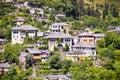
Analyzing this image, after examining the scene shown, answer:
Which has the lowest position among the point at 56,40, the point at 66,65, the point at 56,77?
the point at 56,77

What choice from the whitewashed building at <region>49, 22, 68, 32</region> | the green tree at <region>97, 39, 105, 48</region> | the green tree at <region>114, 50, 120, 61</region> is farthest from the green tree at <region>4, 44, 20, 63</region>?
the green tree at <region>114, 50, 120, 61</region>

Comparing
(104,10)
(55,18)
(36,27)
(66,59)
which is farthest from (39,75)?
(104,10)

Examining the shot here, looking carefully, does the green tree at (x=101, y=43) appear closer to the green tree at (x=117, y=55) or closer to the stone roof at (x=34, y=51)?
the green tree at (x=117, y=55)

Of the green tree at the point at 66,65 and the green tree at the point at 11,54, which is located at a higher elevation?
the green tree at the point at 11,54

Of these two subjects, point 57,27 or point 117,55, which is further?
point 57,27

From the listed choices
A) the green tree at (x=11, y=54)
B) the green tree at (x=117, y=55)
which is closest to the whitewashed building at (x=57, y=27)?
the green tree at (x=11, y=54)

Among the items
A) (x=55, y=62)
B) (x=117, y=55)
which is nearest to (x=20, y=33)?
(x=55, y=62)

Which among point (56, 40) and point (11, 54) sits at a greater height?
point (56, 40)

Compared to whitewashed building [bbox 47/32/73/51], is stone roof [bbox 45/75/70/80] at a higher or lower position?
lower

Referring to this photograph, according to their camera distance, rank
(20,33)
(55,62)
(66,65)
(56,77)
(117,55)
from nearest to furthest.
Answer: (56,77) → (117,55) → (66,65) → (55,62) → (20,33)

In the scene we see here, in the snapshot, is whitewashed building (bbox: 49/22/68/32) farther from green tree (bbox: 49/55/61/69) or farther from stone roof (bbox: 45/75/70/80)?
stone roof (bbox: 45/75/70/80)

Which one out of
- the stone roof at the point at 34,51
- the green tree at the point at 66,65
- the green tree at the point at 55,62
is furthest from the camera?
the stone roof at the point at 34,51

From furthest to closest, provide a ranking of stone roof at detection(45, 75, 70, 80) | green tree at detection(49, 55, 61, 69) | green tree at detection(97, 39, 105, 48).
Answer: green tree at detection(97, 39, 105, 48), green tree at detection(49, 55, 61, 69), stone roof at detection(45, 75, 70, 80)

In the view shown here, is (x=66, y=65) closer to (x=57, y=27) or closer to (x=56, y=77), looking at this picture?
(x=56, y=77)
